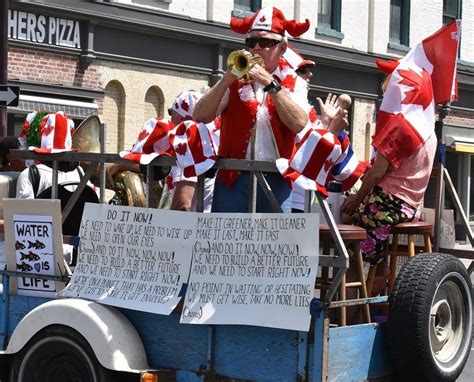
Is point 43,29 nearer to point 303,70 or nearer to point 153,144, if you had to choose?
point 303,70

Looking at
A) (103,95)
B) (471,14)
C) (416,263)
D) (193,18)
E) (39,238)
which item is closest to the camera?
(416,263)

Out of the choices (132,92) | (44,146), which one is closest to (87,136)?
(44,146)

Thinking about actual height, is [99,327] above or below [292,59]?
below

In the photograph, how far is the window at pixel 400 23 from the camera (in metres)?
26.9

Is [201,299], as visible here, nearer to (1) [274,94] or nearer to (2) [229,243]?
(2) [229,243]

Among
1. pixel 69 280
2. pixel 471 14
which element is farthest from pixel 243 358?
pixel 471 14

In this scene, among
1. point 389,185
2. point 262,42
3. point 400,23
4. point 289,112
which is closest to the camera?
point 289,112

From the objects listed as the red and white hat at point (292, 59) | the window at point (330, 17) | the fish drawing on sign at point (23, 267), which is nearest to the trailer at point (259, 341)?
the fish drawing on sign at point (23, 267)

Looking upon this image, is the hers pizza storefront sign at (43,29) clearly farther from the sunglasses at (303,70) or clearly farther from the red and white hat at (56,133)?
the sunglasses at (303,70)

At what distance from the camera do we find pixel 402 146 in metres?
6.20

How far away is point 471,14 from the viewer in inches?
1139

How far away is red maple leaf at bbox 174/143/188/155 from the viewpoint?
221 inches

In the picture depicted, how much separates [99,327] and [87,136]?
2498mm

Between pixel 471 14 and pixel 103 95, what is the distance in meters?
12.5
